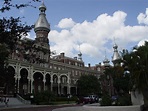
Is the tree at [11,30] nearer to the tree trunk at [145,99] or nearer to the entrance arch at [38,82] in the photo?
the tree trunk at [145,99]

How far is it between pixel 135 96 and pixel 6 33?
1384cm

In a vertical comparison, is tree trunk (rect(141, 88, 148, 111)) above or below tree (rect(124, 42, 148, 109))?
below

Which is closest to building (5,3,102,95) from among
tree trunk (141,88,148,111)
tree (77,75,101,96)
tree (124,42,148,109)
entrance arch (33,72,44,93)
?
entrance arch (33,72,44,93)

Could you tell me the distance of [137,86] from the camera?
18781mm

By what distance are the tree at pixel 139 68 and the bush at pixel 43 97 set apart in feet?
75.7

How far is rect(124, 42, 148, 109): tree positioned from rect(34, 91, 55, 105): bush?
2307 cm

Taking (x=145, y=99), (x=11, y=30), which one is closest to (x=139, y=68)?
Answer: (x=145, y=99)

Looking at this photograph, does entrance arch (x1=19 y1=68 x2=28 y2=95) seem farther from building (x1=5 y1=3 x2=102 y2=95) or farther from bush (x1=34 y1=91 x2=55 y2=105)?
bush (x1=34 y1=91 x2=55 y2=105)

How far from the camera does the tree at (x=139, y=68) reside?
18156mm

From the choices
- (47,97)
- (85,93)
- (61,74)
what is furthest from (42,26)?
(47,97)

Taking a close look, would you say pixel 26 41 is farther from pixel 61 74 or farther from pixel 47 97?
pixel 61 74

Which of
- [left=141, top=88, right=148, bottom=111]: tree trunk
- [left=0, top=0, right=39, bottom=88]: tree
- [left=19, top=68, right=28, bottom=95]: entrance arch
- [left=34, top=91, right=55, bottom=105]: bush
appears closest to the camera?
[left=0, top=0, right=39, bottom=88]: tree

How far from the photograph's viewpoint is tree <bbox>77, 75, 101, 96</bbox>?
6890cm

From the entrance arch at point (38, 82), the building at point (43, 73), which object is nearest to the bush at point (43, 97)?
the building at point (43, 73)
